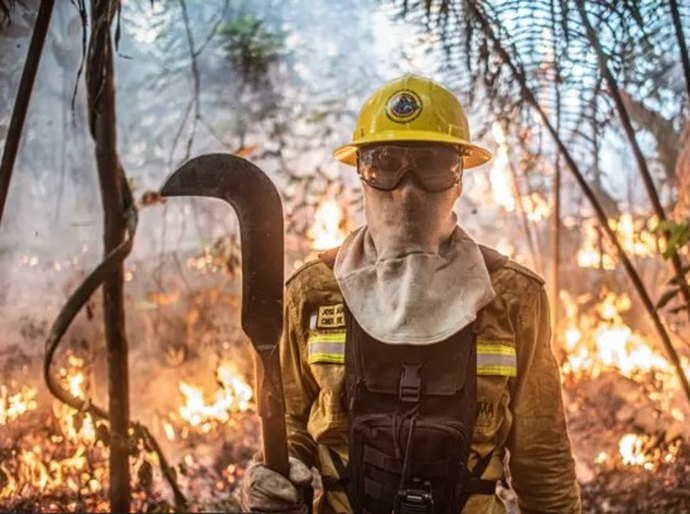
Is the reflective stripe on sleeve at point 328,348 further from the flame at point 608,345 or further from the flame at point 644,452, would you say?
the flame at point 608,345

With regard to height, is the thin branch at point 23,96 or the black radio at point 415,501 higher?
the thin branch at point 23,96

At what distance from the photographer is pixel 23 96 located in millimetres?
2521

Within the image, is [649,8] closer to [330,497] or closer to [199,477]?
[330,497]

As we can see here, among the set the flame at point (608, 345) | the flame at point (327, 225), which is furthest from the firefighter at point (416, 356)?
the flame at point (327, 225)

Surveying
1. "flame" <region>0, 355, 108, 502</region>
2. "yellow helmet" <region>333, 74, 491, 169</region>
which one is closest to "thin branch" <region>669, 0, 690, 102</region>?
"yellow helmet" <region>333, 74, 491, 169</region>

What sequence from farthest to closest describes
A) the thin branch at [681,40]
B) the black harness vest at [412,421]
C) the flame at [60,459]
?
the flame at [60,459]
the thin branch at [681,40]
the black harness vest at [412,421]

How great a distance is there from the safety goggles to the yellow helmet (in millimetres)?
33

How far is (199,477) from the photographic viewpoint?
6.02m

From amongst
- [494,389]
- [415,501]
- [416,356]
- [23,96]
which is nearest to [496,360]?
[494,389]

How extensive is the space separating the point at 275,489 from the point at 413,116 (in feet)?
3.82

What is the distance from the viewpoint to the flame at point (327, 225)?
23.4ft

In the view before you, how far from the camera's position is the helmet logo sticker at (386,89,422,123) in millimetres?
2160

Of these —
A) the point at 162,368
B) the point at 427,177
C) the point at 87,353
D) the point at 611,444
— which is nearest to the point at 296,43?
the point at 162,368

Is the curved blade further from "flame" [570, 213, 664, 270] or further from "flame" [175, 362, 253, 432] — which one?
"flame" [570, 213, 664, 270]
